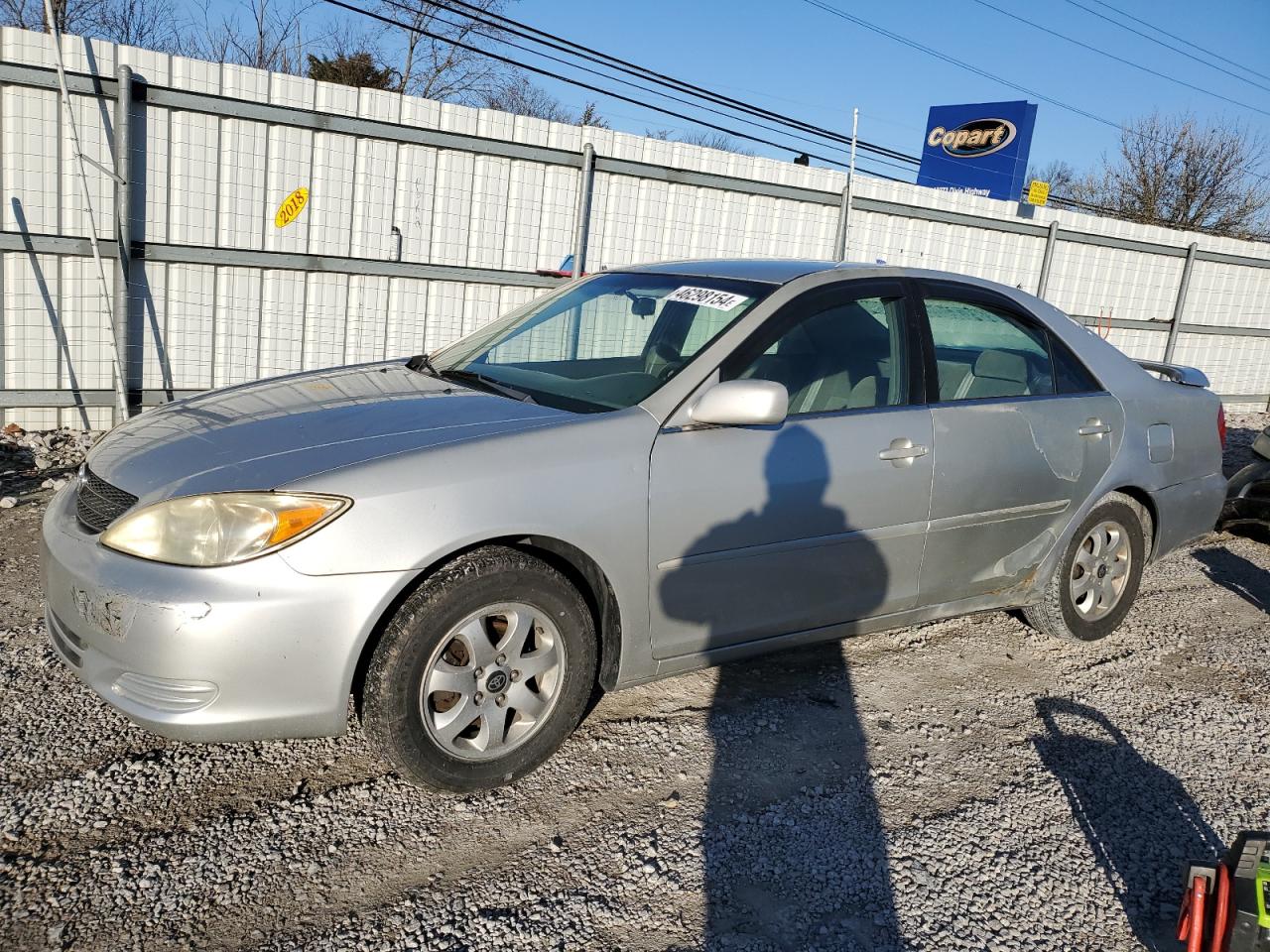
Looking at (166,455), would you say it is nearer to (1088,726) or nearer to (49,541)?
(49,541)

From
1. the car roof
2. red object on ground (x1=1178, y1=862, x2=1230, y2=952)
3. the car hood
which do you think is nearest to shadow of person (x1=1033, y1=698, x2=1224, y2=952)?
red object on ground (x1=1178, y1=862, x2=1230, y2=952)

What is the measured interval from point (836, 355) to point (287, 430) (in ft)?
6.59

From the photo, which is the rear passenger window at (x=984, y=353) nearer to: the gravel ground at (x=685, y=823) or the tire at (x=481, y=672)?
the gravel ground at (x=685, y=823)

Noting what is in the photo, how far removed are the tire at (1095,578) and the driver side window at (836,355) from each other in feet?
4.36

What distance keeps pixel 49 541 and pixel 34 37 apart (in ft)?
15.5

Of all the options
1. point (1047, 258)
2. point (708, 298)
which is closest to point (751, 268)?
point (708, 298)

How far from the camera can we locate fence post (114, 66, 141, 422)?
6.31 metres

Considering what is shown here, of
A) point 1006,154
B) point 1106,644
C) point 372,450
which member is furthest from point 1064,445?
point 1006,154

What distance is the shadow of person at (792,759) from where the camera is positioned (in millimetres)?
2520

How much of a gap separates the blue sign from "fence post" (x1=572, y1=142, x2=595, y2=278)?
46.8 ft

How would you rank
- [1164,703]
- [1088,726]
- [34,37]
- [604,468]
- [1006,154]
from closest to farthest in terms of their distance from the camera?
[604,468] < [1088,726] < [1164,703] < [34,37] < [1006,154]

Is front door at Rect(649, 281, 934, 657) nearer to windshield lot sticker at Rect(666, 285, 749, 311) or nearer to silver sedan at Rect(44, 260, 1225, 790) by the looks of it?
silver sedan at Rect(44, 260, 1225, 790)

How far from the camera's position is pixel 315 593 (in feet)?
8.31

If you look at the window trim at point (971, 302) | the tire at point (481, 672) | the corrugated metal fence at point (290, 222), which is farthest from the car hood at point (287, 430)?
the corrugated metal fence at point (290, 222)
